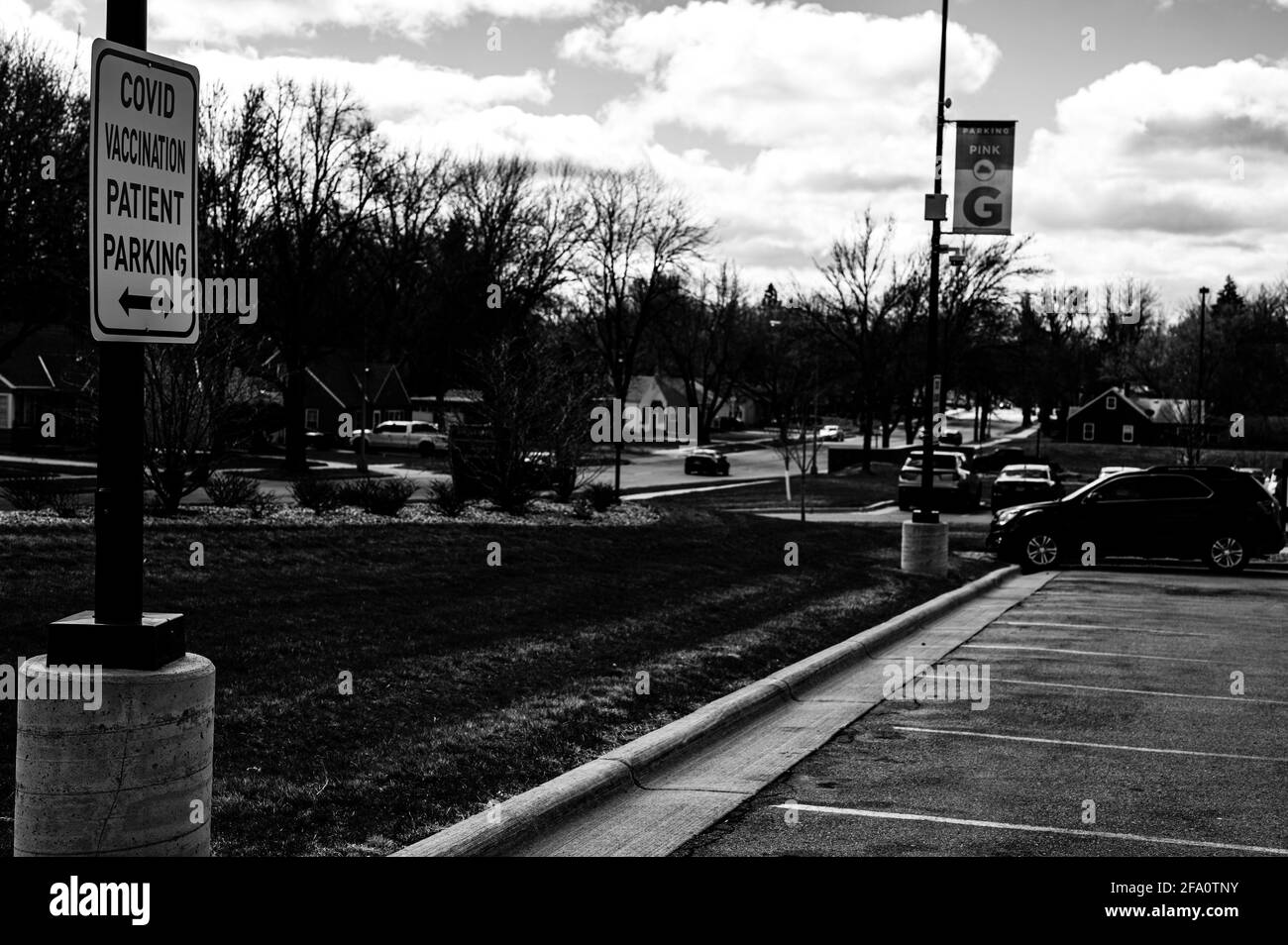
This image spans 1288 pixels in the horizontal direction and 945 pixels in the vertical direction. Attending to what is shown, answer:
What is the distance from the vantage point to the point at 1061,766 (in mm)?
8000

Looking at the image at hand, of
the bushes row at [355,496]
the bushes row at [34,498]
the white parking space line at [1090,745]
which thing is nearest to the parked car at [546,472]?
the bushes row at [355,496]

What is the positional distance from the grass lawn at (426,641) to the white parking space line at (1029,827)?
1.59 m

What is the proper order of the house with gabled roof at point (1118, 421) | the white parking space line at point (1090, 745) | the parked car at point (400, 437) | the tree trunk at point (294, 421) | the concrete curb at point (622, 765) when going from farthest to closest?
the house with gabled roof at point (1118, 421) < the parked car at point (400, 437) < the tree trunk at point (294, 421) < the white parking space line at point (1090, 745) < the concrete curb at point (622, 765)

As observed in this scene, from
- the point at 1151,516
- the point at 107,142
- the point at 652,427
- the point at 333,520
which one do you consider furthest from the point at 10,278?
the point at 652,427

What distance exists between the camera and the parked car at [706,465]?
66.9m

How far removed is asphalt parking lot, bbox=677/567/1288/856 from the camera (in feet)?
21.1

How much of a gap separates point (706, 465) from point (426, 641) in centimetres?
5636

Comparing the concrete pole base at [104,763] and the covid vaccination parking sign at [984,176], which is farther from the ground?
the covid vaccination parking sign at [984,176]

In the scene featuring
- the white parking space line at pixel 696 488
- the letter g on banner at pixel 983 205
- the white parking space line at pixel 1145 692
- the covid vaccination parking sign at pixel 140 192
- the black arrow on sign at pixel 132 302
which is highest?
the letter g on banner at pixel 983 205

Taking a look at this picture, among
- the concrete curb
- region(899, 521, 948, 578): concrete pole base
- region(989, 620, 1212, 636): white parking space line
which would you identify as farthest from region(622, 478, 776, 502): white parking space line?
the concrete curb

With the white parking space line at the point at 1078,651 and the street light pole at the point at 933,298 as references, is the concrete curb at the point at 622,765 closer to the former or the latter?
the white parking space line at the point at 1078,651

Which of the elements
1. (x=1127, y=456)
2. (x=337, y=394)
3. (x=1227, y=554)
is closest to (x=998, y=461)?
(x=1127, y=456)

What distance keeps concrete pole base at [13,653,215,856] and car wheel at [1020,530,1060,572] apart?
20.4 meters

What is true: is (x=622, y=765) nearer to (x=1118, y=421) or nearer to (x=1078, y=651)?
(x=1078, y=651)
